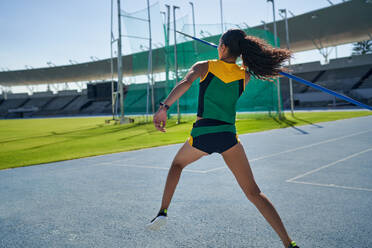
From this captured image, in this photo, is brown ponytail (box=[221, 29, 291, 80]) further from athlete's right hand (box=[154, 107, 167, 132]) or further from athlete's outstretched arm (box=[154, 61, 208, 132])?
athlete's right hand (box=[154, 107, 167, 132])

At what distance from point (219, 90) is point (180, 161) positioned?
683 mm

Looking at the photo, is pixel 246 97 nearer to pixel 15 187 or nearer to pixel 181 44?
pixel 181 44

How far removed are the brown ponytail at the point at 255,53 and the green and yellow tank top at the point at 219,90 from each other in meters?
0.16

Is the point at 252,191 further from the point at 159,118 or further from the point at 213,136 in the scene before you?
the point at 159,118

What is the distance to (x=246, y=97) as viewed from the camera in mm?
22156

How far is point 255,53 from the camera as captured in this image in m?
2.84

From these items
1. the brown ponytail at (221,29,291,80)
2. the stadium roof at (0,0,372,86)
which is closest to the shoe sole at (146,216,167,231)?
the brown ponytail at (221,29,291,80)

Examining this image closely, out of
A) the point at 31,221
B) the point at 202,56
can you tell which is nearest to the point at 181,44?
the point at 202,56

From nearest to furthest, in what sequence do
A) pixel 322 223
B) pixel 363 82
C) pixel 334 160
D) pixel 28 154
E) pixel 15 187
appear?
pixel 322 223
pixel 15 187
pixel 334 160
pixel 28 154
pixel 363 82

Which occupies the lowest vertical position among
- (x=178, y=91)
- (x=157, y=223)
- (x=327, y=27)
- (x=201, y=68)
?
(x=157, y=223)

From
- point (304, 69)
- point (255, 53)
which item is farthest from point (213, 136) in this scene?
point (304, 69)

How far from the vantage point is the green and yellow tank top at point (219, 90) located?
106 inches

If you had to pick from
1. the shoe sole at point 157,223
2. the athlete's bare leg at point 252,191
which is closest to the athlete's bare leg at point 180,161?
the shoe sole at point 157,223

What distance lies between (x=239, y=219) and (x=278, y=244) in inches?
28.7
